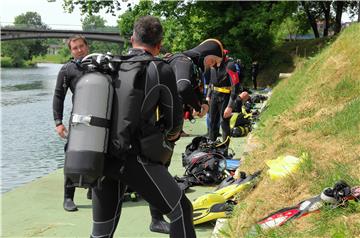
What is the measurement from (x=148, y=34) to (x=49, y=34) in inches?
2478

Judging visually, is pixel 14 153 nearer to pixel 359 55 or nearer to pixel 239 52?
pixel 359 55

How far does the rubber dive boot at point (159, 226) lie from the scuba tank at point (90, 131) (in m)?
1.69

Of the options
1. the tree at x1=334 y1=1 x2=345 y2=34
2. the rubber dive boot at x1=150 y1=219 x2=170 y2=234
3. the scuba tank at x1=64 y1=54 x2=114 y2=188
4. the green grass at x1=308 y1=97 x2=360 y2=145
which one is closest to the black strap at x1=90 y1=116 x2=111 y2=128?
the scuba tank at x1=64 y1=54 x2=114 y2=188

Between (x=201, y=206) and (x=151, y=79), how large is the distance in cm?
214

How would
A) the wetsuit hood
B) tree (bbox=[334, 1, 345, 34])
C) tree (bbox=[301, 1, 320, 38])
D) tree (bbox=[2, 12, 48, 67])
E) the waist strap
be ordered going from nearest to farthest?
the wetsuit hood
the waist strap
tree (bbox=[334, 1, 345, 34])
tree (bbox=[301, 1, 320, 38])
tree (bbox=[2, 12, 48, 67])

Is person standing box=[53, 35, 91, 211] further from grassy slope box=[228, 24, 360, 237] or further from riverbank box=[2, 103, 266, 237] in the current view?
grassy slope box=[228, 24, 360, 237]

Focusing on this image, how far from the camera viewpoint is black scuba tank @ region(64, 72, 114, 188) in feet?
9.32

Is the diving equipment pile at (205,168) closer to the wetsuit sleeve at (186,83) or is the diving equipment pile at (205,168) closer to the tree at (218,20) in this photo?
the wetsuit sleeve at (186,83)

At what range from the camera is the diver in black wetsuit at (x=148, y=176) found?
2988 mm

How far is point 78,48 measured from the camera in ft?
17.1

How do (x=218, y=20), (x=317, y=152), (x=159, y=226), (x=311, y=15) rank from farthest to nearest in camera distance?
(x=311, y=15) < (x=218, y=20) < (x=317, y=152) < (x=159, y=226)

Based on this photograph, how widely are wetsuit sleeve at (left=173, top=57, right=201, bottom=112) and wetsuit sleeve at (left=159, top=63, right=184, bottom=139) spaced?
0.95 ft

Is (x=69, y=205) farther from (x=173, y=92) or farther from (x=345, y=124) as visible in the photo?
(x=345, y=124)

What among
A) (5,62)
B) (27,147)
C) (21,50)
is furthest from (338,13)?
(21,50)
